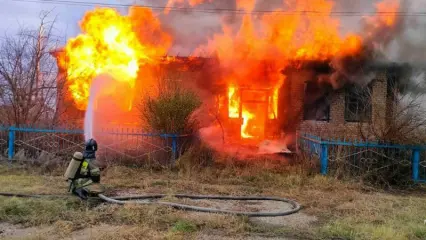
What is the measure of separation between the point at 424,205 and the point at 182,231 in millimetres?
4888

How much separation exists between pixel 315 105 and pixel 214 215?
483 inches

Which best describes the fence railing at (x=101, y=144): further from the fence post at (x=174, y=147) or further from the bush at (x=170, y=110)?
the bush at (x=170, y=110)

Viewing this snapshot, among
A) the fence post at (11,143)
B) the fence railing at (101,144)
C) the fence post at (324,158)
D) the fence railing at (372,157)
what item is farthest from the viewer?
the fence post at (11,143)

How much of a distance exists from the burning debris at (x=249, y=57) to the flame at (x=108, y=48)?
1.3 inches

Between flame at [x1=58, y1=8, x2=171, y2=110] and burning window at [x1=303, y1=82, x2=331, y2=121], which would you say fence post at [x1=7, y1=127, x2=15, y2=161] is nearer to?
flame at [x1=58, y1=8, x2=171, y2=110]

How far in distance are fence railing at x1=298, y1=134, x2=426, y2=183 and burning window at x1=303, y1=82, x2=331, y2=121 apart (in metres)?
7.42

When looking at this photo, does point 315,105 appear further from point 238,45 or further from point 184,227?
point 184,227

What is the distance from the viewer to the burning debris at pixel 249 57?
12.3 metres

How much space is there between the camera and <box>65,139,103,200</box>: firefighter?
21.2 ft

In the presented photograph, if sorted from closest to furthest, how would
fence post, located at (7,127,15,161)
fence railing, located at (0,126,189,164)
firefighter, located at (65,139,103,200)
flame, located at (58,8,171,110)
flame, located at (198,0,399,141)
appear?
firefighter, located at (65,139,103,200) → fence railing, located at (0,126,189,164) → fence post, located at (7,127,15,161) → flame, located at (58,8,171,110) → flame, located at (198,0,399,141)

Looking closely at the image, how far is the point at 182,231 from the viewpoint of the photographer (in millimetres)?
4957

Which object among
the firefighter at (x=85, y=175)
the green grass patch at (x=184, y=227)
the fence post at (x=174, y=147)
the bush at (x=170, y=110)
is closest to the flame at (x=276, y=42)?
the bush at (x=170, y=110)

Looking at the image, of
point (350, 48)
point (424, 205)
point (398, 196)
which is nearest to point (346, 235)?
point (424, 205)

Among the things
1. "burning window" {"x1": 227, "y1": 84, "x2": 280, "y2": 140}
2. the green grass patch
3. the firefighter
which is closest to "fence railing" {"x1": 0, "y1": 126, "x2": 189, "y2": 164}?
the firefighter
